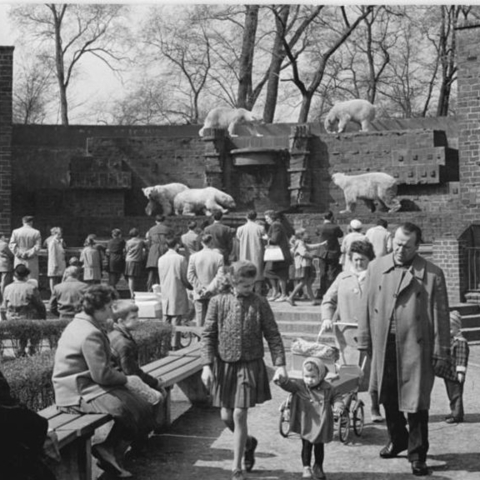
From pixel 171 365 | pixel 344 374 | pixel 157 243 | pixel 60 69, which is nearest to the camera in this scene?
pixel 344 374

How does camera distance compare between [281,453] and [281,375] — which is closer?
[281,375]

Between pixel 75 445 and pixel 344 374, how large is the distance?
2.68 m

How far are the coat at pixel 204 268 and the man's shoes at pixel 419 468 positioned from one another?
6.18 m

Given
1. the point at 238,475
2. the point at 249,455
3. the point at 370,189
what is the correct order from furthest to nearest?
the point at 370,189 → the point at 249,455 → the point at 238,475

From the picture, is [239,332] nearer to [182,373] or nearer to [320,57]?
Answer: [182,373]

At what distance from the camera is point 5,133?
84.2 ft

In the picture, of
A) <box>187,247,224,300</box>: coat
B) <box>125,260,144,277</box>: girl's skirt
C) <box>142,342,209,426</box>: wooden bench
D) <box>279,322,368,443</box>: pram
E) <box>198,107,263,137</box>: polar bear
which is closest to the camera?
<box>279,322,368,443</box>: pram

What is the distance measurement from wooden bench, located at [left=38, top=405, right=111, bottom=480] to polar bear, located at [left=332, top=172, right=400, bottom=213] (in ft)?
64.4

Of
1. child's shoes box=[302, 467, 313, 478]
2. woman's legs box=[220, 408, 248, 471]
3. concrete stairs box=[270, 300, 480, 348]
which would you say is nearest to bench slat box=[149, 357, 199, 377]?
woman's legs box=[220, 408, 248, 471]

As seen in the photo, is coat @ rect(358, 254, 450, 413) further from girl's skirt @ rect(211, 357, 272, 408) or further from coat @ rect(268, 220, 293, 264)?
coat @ rect(268, 220, 293, 264)

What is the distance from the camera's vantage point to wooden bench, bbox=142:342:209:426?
28.7ft

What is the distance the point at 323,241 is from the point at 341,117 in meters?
13.1

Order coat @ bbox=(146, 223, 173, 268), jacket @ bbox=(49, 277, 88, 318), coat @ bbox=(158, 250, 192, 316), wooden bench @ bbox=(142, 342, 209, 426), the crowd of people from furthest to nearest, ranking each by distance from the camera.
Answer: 1. coat @ bbox=(146, 223, 173, 268)
2. coat @ bbox=(158, 250, 192, 316)
3. jacket @ bbox=(49, 277, 88, 318)
4. wooden bench @ bbox=(142, 342, 209, 426)
5. the crowd of people

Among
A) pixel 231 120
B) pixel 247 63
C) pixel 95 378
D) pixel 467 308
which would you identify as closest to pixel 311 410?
pixel 95 378
